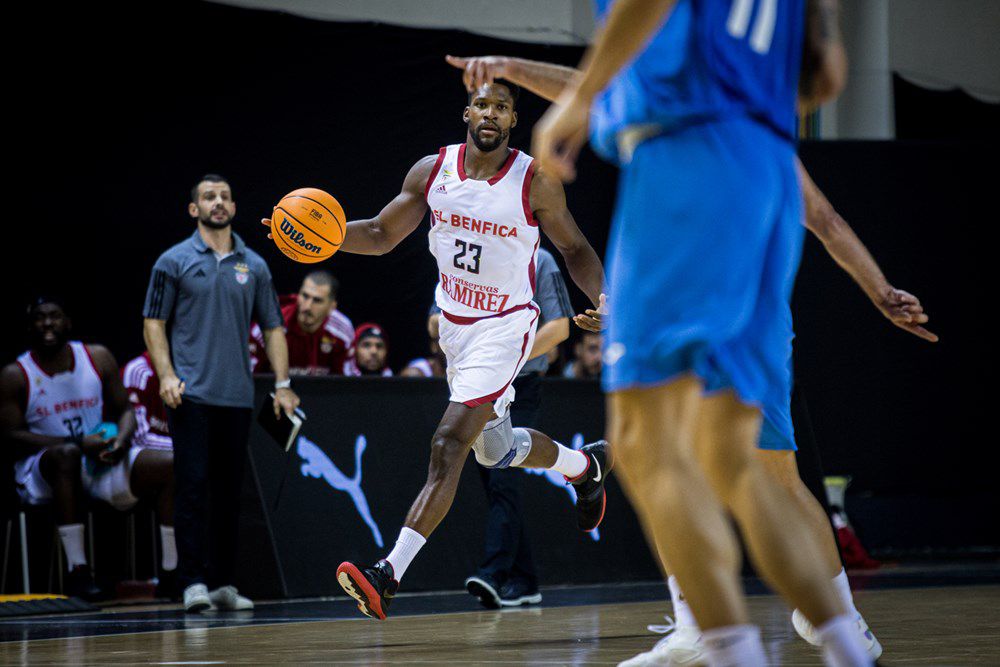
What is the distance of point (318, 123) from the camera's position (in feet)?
31.0

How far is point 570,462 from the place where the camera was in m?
→ 5.94

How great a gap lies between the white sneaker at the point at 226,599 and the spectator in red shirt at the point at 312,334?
1.65 meters

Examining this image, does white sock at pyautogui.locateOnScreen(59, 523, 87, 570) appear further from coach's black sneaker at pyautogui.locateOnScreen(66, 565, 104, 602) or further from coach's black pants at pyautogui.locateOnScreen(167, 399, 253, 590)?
coach's black pants at pyautogui.locateOnScreen(167, 399, 253, 590)

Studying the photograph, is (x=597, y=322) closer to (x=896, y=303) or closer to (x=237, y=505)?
(x=896, y=303)

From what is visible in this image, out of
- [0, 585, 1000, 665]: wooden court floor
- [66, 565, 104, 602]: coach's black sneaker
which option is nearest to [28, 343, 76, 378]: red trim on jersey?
[66, 565, 104, 602]: coach's black sneaker

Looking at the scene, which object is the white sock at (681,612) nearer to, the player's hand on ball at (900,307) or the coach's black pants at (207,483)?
the player's hand on ball at (900,307)

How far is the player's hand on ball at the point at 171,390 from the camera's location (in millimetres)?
6883

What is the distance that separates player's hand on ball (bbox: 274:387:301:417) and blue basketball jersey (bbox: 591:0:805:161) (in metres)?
4.89

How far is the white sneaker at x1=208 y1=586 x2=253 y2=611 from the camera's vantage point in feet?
22.5

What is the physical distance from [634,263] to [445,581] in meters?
5.62

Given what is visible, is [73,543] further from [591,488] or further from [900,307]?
[900,307]

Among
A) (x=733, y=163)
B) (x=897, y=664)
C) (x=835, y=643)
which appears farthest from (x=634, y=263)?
(x=897, y=664)

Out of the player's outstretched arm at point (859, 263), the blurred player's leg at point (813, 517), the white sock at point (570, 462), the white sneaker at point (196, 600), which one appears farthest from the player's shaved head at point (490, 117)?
the white sneaker at point (196, 600)

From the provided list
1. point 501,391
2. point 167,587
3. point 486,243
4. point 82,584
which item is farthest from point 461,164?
point 167,587
